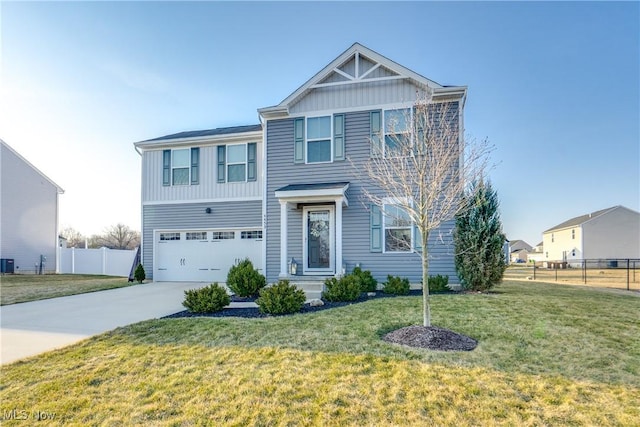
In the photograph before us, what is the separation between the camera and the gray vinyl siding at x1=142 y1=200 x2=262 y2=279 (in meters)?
12.5

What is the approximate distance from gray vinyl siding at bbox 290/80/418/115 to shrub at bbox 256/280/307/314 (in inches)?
255

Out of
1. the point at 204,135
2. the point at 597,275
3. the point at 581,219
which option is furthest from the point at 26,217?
the point at 581,219

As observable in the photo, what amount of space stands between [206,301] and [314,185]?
505 centimetres

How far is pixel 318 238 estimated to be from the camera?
10.7 m

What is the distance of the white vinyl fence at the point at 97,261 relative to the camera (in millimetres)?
18844

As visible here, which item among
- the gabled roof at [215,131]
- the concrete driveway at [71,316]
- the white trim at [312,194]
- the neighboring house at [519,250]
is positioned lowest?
the neighboring house at [519,250]

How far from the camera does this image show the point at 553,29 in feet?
35.3

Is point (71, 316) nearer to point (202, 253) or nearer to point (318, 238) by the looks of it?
point (202, 253)

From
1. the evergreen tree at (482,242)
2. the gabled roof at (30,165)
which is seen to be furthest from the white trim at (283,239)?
the gabled roof at (30,165)

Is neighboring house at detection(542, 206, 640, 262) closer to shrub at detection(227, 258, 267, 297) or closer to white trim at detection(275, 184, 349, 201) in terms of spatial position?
white trim at detection(275, 184, 349, 201)

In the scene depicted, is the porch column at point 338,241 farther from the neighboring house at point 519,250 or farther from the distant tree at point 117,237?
the neighboring house at point 519,250

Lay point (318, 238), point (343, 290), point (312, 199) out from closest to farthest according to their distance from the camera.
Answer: point (343, 290), point (312, 199), point (318, 238)

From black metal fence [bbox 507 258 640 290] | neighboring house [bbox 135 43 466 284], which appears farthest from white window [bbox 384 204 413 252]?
black metal fence [bbox 507 258 640 290]

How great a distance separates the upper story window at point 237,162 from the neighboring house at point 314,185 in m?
0.04
